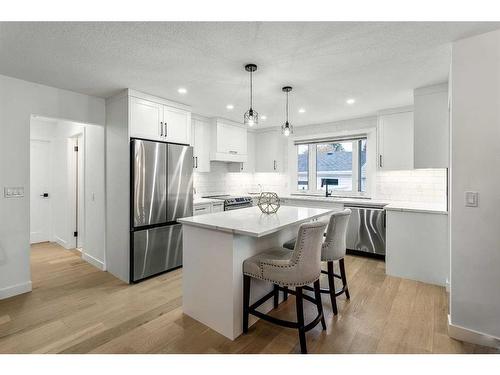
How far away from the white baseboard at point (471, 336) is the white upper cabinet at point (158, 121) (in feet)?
11.9

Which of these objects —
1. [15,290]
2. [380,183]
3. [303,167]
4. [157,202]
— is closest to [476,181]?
[380,183]

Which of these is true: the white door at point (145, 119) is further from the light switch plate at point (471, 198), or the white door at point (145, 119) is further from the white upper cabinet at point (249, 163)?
the light switch plate at point (471, 198)

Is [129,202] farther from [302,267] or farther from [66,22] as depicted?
[302,267]

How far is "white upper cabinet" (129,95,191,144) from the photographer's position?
323 centimetres

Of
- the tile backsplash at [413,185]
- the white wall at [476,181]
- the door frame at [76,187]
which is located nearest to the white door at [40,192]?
the door frame at [76,187]

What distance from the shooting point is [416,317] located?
7.73 ft

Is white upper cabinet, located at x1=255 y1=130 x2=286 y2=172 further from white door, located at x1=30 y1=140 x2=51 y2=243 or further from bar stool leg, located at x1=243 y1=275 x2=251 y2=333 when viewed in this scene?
white door, located at x1=30 y1=140 x2=51 y2=243

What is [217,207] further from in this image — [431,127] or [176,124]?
[431,127]

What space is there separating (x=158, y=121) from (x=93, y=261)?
2305mm

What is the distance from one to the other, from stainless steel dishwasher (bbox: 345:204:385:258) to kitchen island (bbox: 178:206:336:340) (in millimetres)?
1933

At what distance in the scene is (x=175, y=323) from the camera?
2.28 meters

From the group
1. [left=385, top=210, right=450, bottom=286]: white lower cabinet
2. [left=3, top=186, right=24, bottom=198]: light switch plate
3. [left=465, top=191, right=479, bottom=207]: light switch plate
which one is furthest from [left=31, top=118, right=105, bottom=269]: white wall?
[left=465, top=191, right=479, bottom=207]: light switch plate
